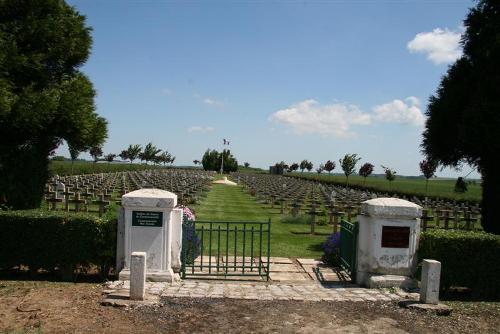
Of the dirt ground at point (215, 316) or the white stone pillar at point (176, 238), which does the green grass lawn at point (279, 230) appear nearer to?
the white stone pillar at point (176, 238)

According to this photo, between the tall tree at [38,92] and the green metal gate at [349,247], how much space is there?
7.02 meters

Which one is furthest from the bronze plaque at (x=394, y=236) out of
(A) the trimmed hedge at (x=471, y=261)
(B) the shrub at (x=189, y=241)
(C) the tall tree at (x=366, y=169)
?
(C) the tall tree at (x=366, y=169)

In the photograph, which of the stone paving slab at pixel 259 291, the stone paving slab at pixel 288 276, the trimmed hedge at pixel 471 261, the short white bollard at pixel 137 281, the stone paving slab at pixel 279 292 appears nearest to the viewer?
the short white bollard at pixel 137 281

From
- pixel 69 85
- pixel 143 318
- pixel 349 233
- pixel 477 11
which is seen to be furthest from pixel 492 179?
pixel 69 85

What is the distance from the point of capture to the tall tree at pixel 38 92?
1016 centimetres

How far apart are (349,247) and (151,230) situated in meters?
4.22

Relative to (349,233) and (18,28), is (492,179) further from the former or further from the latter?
(18,28)

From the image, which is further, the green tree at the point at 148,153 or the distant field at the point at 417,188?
the green tree at the point at 148,153

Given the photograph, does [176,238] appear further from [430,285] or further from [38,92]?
[38,92]

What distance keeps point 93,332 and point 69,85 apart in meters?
7.49

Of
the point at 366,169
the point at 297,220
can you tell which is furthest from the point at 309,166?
the point at 297,220

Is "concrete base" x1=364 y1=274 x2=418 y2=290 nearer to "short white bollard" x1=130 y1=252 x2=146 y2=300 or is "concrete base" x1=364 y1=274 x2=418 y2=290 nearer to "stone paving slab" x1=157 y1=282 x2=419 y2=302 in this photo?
"stone paving slab" x1=157 y1=282 x2=419 y2=302

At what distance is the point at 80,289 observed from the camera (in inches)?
297

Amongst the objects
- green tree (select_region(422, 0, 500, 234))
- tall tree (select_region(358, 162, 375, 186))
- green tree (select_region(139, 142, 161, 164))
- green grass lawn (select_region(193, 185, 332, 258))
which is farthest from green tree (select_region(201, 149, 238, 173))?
green tree (select_region(422, 0, 500, 234))
